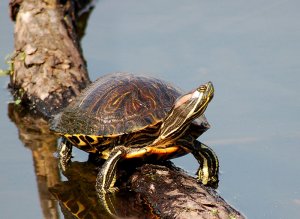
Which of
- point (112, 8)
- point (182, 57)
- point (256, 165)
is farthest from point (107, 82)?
point (112, 8)

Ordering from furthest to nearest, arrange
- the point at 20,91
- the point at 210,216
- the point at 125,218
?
the point at 20,91 → the point at 125,218 → the point at 210,216

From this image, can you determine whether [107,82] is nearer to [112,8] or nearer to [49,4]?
[49,4]

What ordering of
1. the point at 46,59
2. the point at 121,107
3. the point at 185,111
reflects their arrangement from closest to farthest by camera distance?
the point at 185,111
the point at 121,107
the point at 46,59

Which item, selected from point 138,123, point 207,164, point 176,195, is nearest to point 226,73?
point 207,164

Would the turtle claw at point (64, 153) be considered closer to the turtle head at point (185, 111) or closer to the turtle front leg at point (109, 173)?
the turtle front leg at point (109, 173)

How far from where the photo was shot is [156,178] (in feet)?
22.4

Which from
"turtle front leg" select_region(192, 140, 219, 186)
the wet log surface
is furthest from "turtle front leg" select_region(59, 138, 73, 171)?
"turtle front leg" select_region(192, 140, 219, 186)

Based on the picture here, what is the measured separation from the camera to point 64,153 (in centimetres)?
813

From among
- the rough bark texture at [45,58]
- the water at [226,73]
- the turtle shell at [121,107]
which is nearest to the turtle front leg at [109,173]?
the turtle shell at [121,107]

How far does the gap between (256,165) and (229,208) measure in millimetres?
1829

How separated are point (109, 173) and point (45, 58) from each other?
3455mm

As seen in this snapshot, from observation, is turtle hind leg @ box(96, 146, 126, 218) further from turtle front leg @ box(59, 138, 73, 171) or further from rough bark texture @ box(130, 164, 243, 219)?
turtle front leg @ box(59, 138, 73, 171)

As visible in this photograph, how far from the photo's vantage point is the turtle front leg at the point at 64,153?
26.6 ft

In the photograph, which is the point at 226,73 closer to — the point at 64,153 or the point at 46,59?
the point at 46,59
